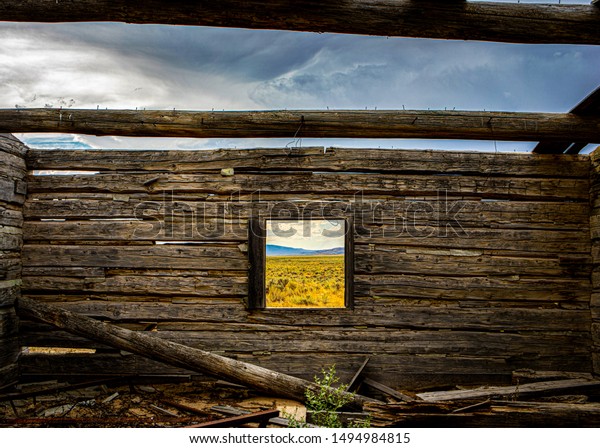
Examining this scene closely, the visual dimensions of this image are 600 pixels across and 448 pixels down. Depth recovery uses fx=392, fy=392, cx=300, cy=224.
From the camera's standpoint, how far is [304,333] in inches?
197

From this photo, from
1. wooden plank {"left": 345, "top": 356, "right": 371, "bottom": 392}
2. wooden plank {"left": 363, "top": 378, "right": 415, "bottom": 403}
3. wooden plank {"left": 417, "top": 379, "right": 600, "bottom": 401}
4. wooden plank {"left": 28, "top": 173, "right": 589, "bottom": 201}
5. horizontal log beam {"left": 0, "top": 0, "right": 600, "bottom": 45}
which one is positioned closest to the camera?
horizontal log beam {"left": 0, "top": 0, "right": 600, "bottom": 45}

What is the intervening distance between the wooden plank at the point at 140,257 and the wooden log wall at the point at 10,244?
23 centimetres

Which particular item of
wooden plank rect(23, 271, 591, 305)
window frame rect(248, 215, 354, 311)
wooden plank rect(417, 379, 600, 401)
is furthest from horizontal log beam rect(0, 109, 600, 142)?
wooden plank rect(417, 379, 600, 401)

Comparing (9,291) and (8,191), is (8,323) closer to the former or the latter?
(9,291)

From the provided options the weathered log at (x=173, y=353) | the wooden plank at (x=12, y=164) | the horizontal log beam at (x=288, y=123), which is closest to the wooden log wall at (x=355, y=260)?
the wooden plank at (x=12, y=164)

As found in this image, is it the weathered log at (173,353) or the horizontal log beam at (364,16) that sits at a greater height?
the horizontal log beam at (364,16)

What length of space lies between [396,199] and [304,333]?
2101mm

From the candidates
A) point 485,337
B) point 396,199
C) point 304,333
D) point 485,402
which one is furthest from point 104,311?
point 485,337

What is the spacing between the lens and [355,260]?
16.4ft

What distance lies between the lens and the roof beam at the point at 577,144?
4.20m

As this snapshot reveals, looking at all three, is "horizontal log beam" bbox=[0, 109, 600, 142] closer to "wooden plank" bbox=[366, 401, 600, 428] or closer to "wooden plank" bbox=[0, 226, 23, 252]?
"wooden plank" bbox=[0, 226, 23, 252]

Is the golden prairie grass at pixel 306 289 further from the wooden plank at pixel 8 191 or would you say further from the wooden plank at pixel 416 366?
the wooden plank at pixel 8 191
